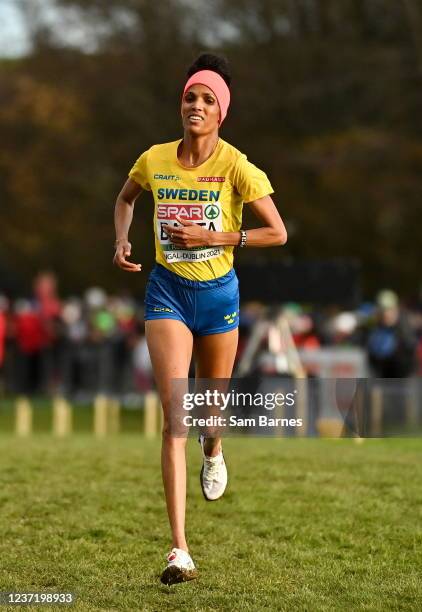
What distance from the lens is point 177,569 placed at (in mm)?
7340

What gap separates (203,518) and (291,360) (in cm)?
1152

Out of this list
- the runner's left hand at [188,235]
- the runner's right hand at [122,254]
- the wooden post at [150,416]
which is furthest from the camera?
the wooden post at [150,416]

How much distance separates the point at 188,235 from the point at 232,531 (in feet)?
8.18

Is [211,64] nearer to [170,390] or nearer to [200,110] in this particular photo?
[200,110]

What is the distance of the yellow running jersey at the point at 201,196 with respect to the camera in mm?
7609

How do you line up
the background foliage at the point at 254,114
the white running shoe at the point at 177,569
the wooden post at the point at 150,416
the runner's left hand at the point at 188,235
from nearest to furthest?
the white running shoe at the point at 177,569, the runner's left hand at the point at 188,235, the wooden post at the point at 150,416, the background foliage at the point at 254,114

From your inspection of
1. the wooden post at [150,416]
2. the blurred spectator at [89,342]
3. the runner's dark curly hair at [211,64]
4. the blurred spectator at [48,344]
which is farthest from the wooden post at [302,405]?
the blurred spectator at [48,344]

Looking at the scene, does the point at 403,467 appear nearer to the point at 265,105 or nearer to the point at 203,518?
the point at 203,518

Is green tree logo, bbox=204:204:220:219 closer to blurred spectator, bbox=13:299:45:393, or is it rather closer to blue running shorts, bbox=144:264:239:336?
blue running shorts, bbox=144:264:239:336

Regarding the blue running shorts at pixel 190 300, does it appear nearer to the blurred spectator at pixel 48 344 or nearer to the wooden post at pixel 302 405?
the wooden post at pixel 302 405

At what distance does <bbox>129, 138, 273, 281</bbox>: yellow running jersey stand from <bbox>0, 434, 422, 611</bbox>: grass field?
176 cm

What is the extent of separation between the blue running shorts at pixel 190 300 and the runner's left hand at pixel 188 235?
0.30 metres

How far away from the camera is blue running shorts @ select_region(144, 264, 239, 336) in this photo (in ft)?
25.5

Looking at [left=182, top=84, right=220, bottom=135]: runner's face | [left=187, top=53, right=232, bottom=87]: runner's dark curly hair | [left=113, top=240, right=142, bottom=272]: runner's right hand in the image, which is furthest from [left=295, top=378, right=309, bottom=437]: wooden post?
[left=187, top=53, right=232, bottom=87]: runner's dark curly hair
